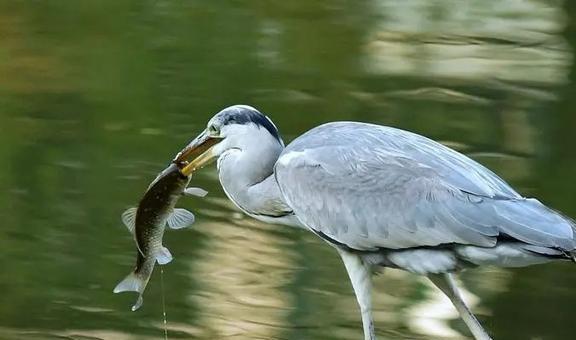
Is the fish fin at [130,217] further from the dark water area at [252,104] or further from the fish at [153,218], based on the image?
the dark water area at [252,104]

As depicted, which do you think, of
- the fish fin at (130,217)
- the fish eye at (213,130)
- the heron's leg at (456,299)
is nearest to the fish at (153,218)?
the fish fin at (130,217)

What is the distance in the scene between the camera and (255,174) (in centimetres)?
400

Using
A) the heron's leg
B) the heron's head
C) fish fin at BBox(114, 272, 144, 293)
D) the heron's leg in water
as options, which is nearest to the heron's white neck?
the heron's head

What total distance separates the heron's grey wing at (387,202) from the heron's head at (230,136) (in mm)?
110

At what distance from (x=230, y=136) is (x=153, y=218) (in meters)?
0.36

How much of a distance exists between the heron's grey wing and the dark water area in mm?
971

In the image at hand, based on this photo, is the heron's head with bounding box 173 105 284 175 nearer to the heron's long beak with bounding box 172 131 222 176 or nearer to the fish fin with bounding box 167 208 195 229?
the heron's long beak with bounding box 172 131 222 176

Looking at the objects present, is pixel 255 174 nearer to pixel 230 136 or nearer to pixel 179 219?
pixel 230 136

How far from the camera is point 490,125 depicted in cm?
687

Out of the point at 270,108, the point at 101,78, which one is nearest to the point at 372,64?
the point at 270,108

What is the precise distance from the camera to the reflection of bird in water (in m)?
3.49

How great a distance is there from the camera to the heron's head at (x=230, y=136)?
3.94 metres

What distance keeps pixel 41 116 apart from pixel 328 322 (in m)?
3.01

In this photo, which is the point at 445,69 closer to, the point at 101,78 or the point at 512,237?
the point at 101,78
